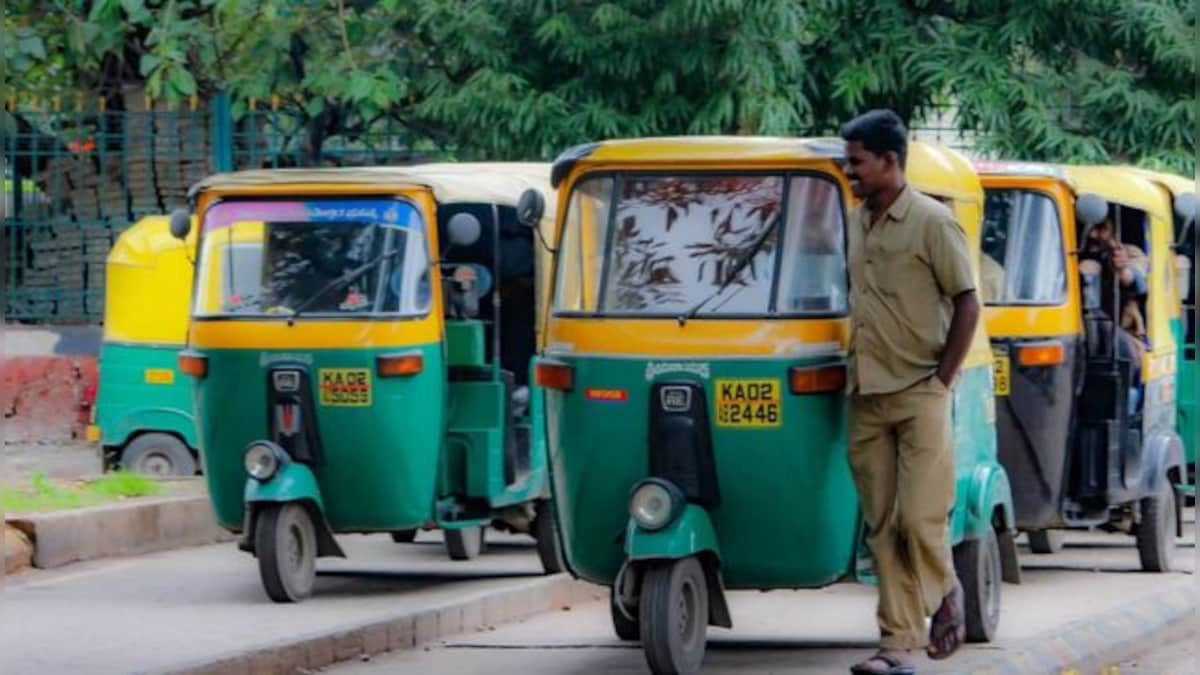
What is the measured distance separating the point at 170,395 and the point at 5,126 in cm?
1009

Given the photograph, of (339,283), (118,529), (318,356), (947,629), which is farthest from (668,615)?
(118,529)

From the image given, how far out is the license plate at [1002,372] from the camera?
1320cm

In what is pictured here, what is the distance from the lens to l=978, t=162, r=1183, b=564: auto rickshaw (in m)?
13.2

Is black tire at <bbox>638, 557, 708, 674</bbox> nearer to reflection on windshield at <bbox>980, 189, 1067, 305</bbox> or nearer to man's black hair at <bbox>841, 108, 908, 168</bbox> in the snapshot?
man's black hair at <bbox>841, 108, 908, 168</bbox>

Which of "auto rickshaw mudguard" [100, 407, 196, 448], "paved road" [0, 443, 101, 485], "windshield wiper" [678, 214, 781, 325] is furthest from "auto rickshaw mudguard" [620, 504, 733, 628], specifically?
"auto rickshaw mudguard" [100, 407, 196, 448]

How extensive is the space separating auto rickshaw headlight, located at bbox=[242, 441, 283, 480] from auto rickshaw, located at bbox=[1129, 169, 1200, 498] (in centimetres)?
549

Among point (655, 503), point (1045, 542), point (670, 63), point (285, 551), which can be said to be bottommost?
point (1045, 542)

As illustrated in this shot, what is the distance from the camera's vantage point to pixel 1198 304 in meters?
16.5

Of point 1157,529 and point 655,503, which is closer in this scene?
point 655,503

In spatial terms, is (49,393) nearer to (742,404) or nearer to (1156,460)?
(1156,460)

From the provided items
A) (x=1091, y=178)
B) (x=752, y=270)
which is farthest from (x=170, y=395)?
(x=752, y=270)

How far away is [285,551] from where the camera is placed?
40.3 feet

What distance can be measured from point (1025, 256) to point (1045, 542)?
2.94 m

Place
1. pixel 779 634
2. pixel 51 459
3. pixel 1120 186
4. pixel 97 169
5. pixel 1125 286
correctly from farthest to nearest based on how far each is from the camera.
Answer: pixel 97 169 < pixel 51 459 < pixel 1120 186 < pixel 1125 286 < pixel 779 634
